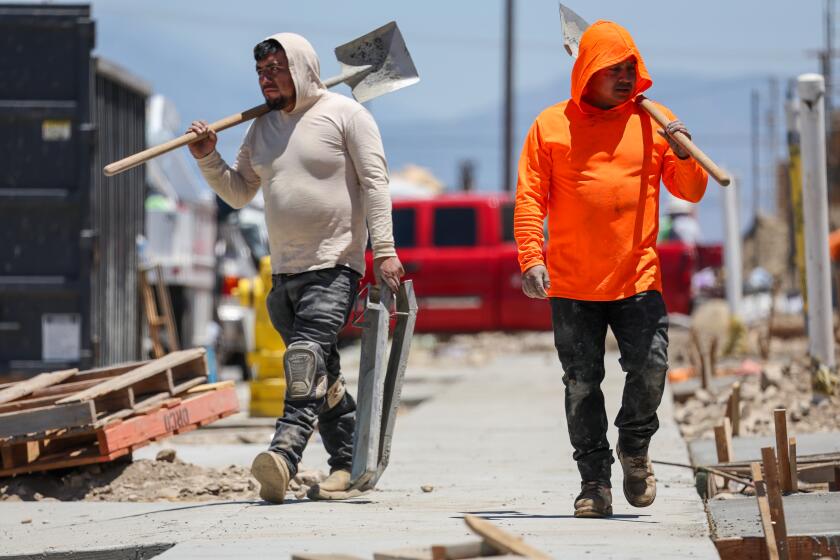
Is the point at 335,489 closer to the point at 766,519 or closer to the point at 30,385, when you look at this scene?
the point at 30,385

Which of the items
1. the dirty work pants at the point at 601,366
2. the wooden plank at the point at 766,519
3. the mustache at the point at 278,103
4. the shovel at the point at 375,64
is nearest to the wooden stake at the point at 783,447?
the dirty work pants at the point at 601,366

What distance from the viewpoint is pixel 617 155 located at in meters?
6.29

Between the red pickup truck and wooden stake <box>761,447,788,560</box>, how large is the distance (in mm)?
14018

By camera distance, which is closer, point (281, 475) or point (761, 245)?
point (281, 475)

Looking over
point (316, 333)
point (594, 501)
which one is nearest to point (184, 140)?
point (316, 333)

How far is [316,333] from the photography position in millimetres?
6805

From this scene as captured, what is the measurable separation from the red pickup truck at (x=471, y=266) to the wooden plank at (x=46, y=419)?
12161mm

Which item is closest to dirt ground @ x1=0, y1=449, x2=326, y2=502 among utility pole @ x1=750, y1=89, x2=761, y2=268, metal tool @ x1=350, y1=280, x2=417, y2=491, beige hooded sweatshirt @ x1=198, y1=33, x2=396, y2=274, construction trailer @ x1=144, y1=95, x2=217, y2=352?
metal tool @ x1=350, y1=280, x2=417, y2=491

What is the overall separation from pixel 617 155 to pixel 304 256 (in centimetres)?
148

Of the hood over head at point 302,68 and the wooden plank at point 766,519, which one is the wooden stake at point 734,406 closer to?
the hood over head at point 302,68

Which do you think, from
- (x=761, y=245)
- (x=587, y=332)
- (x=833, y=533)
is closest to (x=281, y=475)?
(x=587, y=332)

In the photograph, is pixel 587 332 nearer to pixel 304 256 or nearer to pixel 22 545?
pixel 304 256

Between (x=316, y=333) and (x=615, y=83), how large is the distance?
168 cm

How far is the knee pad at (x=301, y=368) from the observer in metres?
6.68
